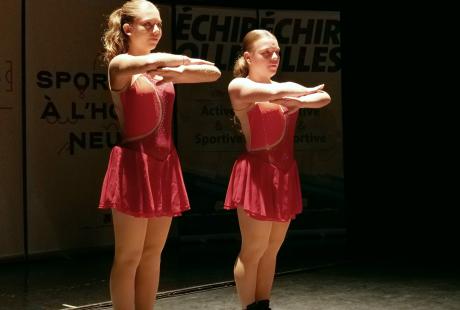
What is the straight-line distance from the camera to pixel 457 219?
692 cm

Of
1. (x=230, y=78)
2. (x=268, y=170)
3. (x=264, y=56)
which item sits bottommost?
(x=268, y=170)

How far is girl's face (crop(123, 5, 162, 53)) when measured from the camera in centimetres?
311

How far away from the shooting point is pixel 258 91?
3.36 metres

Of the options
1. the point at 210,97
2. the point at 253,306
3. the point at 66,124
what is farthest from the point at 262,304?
the point at 210,97

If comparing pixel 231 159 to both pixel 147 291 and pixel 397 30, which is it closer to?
pixel 397 30

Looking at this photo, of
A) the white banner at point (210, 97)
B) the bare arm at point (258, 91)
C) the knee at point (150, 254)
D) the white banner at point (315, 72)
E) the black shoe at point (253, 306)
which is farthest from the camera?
the white banner at point (315, 72)

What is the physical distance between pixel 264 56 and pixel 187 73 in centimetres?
58

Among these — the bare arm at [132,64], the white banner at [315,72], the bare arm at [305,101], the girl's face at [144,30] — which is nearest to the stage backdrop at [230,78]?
the white banner at [315,72]

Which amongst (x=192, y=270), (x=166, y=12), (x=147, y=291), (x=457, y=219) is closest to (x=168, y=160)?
(x=147, y=291)

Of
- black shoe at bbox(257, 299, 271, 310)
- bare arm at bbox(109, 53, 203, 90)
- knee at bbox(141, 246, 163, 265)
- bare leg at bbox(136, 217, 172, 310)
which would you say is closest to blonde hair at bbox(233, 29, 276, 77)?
bare arm at bbox(109, 53, 203, 90)

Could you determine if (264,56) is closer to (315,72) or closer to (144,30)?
(144,30)

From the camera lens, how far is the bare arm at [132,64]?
292 cm

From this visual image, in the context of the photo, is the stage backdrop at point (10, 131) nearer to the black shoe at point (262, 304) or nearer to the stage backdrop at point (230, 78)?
the stage backdrop at point (230, 78)

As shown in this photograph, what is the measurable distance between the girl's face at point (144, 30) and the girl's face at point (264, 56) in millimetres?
545
